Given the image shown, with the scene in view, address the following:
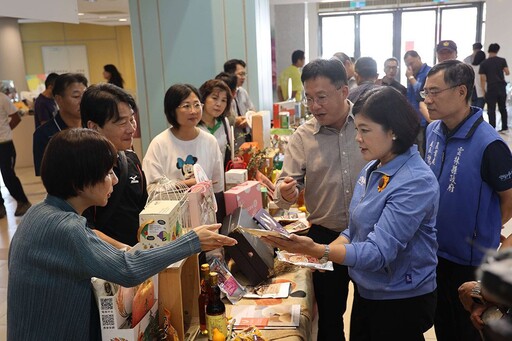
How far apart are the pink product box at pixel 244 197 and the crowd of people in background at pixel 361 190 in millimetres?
172

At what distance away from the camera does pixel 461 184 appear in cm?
212

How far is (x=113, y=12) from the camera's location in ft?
34.5

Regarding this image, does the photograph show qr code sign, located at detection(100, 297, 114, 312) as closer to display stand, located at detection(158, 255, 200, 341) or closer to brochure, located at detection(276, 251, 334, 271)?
display stand, located at detection(158, 255, 200, 341)

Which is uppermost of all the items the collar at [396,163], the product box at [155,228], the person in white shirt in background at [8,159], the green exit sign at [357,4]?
the green exit sign at [357,4]

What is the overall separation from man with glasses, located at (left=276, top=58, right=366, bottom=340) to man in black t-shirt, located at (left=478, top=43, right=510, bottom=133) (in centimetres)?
848

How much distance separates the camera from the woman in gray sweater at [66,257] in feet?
4.22

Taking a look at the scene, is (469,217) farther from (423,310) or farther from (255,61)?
(255,61)

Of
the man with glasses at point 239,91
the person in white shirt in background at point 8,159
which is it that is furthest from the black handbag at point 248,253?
the person in white shirt in background at point 8,159

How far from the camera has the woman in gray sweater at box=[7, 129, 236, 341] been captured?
1285mm

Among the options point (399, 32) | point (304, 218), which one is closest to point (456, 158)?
point (304, 218)

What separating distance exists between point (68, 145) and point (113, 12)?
10.1m

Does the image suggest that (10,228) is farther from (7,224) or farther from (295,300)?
(295,300)

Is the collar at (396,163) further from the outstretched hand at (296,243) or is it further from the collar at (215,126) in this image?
the collar at (215,126)

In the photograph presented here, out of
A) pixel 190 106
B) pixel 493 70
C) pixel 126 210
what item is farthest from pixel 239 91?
pixel 493 70
